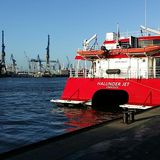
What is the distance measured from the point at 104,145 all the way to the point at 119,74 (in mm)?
15116

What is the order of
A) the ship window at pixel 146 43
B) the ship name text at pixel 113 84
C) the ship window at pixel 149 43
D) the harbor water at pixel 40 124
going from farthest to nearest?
the ship window at pixel 146 43, the ship window at pixel 149 43, the ship name text at pixel 113 84, the harbor water at pixel 40 124

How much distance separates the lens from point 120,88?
79.0 feet

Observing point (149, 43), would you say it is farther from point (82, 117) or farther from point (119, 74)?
point (82, 117)

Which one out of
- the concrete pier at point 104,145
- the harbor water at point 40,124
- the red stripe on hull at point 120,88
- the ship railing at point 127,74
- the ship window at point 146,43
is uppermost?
the ship window at point 146,43

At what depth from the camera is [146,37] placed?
26594 millimetres

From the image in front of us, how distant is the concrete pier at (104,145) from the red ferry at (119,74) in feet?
30.2

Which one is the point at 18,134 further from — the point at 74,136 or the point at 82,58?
the point at 82,58

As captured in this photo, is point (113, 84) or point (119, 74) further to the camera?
point (119, 74)

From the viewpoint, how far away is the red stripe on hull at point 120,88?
22828 millimetres

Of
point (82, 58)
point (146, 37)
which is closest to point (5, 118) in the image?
point (82, 58)

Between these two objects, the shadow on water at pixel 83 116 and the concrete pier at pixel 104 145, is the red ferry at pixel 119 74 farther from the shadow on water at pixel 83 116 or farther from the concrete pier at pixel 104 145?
the concrete pier at pixel 104 145

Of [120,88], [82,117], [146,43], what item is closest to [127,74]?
[120,88]

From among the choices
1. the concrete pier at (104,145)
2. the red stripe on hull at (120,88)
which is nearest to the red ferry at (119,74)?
the red stripe on hull at (120,88)

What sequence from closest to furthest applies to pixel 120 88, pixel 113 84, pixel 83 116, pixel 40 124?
pixel 40 124, pixel 83 116, pixel 120 88, pixel 113 84
